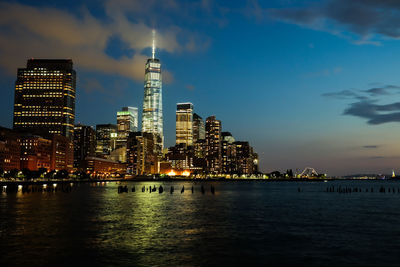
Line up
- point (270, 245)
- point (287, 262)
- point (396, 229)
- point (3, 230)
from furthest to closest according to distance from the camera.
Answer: point (396, 229)
point (3, 230)
point (270, 245)
point (287, 262)

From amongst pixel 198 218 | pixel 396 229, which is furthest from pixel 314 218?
pixel 198 218

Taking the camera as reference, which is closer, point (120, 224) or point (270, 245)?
point (270, 245)

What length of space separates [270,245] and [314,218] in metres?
25.6

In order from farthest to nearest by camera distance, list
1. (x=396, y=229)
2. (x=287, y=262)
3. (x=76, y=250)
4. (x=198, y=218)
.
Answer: (x=198, y=218) < (x=396, y=229) < (x=76, y=250) < (x=287, y=262)

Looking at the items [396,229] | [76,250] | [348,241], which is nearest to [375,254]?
[348,241]

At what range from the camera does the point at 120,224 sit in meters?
50.7

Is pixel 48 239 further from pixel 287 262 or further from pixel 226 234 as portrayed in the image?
pixel 287 262

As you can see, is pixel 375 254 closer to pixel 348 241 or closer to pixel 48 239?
pixel 348 241

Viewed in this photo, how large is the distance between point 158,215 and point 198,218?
7.26 metres

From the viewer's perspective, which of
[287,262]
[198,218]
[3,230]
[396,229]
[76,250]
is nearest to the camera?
[287,262]

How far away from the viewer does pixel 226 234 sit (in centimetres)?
4391

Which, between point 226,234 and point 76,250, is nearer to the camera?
point 76,250

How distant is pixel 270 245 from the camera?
123 ft

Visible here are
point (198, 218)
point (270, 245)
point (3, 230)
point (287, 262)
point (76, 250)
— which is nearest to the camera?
point (287, 262)
